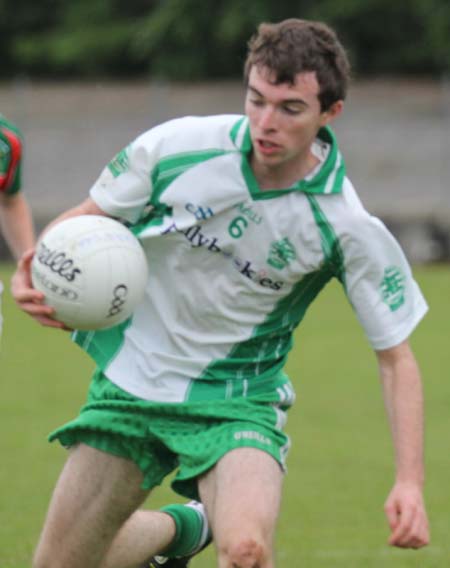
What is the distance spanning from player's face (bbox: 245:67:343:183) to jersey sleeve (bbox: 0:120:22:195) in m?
1.26

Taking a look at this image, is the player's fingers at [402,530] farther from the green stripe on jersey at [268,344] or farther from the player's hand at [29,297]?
the player's hand at [29,297]

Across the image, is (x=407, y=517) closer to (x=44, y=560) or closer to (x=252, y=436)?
(x=252, y=436)

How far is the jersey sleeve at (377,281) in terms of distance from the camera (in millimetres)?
5352

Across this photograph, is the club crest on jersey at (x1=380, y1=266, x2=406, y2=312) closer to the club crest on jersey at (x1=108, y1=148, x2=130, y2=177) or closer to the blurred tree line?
the club crest on jersey at (x1=108, y1=148, x2=130, y2=177)

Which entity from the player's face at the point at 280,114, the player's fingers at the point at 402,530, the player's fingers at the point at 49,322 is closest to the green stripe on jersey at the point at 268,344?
the player's face at the point at 280,114

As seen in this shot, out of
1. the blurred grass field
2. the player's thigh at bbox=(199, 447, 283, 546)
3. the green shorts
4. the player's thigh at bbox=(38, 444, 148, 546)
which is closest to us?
the player's thigh at bbox=(199, 447, 283, 546)

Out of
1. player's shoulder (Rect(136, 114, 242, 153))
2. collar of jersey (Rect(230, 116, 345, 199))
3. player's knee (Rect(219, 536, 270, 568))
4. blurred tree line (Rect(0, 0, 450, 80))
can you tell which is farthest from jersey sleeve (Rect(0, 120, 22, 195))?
blurred tree line (Rect(0, 0, 450, 80))

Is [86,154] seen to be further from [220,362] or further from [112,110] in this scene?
[220,362]

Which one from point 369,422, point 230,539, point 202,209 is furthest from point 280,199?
point 369,422

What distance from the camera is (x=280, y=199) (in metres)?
5.45

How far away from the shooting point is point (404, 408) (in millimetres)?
5176

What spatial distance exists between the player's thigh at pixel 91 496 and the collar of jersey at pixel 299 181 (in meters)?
1.09

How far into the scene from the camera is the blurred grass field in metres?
7.48

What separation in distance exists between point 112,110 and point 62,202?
6.06 m
